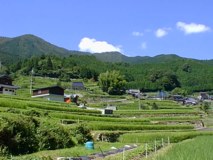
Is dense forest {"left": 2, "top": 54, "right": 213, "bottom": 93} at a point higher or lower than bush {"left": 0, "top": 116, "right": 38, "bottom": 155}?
higher

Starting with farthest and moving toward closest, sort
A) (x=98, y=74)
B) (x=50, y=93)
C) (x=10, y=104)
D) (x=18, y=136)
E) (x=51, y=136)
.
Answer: (x=98, y=74) → (x=50, y=93) → (x=10, y=104) → (x=51, y=136) → (x=18, y=136)

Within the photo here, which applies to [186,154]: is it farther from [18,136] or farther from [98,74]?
[98,74]

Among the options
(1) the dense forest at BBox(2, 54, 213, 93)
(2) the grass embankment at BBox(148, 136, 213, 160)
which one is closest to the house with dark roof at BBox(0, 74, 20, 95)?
(2) the grass embankment at BBox(148, 136, 213, 160)

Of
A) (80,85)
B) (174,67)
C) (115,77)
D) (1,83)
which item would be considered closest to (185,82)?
(174,67)

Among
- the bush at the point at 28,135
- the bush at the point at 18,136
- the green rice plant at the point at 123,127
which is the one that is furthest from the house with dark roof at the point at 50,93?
the bush at the point at 18,136

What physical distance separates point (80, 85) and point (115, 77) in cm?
1171

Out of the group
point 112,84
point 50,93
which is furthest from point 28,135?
point 112,84

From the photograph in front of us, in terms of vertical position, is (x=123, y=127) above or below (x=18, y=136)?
below

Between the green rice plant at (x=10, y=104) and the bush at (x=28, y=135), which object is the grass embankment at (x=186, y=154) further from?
the green rice plant at (x=10, y=104)

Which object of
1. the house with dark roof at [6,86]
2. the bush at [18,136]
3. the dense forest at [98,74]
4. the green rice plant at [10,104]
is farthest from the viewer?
the dense forest at [98,74]

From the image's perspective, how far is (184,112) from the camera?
1704 inches

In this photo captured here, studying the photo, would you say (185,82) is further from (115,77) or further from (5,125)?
(5,125)

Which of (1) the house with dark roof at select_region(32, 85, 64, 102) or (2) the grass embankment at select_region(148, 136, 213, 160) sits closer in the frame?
(2) the grass embankment at select_region(148, 136, 213, 160)

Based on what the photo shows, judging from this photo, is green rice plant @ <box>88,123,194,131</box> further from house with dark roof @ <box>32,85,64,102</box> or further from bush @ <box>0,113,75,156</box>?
house with dark roof @ <box>32,85,64,102</box>
